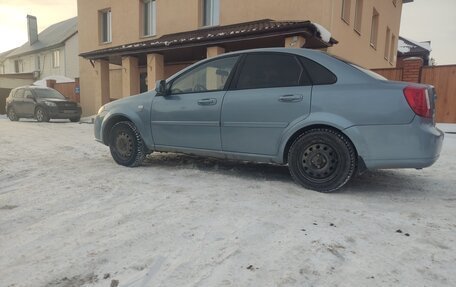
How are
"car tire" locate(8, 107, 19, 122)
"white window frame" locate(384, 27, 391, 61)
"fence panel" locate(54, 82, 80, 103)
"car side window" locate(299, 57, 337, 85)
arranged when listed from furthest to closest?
"fence panel" locate(54, 82, 80, 103), "white window frame" locate(384, 27, 391, 61), "car tire" locate(8, 107, 19, 122), "car side window" locate(299, 57, 337, 85)

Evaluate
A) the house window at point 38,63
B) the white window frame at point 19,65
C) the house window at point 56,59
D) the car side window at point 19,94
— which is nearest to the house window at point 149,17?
the car side window at point 19,94

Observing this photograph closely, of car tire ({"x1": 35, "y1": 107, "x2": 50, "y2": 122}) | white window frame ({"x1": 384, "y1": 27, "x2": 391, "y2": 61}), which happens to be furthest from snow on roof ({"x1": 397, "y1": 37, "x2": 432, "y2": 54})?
car tire ({"x1": 35, "y1": 107, "x2": 50, "y2": 122})

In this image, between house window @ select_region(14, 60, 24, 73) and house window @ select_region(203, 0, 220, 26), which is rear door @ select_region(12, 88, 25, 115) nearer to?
house window @ select_region(203, 0, 220, 26)

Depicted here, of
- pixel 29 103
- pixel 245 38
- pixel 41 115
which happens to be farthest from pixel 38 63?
pixel 245 38

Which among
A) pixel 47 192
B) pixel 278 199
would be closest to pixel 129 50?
pixel 47 192

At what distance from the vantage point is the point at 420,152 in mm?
3359

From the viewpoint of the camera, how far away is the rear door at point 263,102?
12.6 feet

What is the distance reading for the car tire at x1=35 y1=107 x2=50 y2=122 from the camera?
15.0 meters

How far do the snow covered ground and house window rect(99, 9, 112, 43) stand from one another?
15.1 meters

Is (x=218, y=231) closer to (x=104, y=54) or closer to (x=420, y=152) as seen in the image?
(x=420, y=152)

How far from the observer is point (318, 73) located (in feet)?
12.4

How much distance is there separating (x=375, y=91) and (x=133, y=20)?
49.3 ft

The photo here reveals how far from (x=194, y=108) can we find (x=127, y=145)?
131 cm

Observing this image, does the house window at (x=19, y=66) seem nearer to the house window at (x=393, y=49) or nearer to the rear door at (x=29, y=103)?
the rear door at (x=29, y=103)
